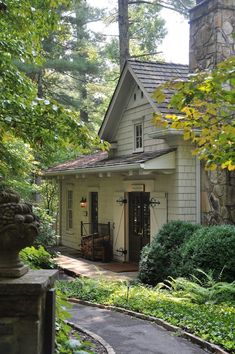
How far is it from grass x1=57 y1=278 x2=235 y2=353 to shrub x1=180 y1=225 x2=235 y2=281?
760 mm

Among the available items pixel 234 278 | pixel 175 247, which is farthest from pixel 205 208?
pixel 234 278

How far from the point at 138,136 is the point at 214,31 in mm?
3895

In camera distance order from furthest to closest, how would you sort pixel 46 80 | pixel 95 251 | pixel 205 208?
pixel 46 80 → pixel 95 251 → pixel 205 208

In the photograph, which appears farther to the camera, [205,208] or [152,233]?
[152,233]

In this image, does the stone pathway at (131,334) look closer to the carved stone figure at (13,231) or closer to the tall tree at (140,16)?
the carved stone figure at (13,231)

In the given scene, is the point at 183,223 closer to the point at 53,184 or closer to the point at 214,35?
the point at 214,35

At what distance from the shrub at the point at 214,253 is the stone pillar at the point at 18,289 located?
19.7 ft

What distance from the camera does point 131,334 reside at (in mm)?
6176

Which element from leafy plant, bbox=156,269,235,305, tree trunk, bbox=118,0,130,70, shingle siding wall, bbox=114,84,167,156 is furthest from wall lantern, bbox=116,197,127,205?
tree trunk, bbox=118,0,130,70

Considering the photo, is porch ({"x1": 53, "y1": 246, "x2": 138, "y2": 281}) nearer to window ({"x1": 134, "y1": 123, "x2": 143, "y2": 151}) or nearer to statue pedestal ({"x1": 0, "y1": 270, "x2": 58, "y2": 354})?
window ({"x1": 134, "y1": 123, "x2": 143, "y2": 151})

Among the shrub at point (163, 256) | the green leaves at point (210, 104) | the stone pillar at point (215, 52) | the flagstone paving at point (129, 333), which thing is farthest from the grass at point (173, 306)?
the stone pillar at point (215, 52)

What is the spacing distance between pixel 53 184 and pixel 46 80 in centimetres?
670

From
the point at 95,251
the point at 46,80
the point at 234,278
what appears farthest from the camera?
the point at 46,80

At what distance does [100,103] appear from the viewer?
31.4m
